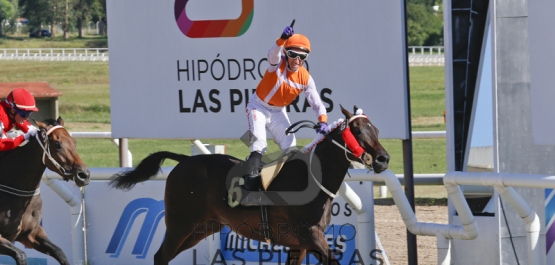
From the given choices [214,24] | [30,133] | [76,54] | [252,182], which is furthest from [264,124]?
[76,54]

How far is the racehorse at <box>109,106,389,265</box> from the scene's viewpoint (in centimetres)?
601

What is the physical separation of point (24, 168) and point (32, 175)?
9 cm

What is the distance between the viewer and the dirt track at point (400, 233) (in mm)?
8016

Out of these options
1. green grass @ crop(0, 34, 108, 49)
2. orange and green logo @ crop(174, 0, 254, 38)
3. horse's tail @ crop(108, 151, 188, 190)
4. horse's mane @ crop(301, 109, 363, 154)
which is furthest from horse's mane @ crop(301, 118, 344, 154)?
green grass @ crop(0, 34, 108, 49)

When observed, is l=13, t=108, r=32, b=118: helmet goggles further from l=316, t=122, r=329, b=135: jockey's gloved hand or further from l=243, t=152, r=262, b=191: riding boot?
l=316, t=122, r=329, b=135: jockey's gloved hand

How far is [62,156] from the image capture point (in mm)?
6730

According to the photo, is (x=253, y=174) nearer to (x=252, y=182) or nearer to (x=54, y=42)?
(x=252, y=182)

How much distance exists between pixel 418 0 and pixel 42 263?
46271mm

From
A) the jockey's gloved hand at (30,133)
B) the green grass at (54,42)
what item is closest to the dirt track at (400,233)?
the jockey's gloved hand at (30,133)

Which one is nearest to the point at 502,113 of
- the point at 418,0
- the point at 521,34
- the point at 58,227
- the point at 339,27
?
the point at 521,34

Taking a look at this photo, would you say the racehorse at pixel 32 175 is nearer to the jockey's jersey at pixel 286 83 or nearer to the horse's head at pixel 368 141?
the jockey's jersey at pixel 286 83

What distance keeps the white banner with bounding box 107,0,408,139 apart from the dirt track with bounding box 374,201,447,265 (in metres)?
1.57

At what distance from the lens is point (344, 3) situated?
23.1 ft

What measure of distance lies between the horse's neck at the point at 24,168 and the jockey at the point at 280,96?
1663 millimetres
